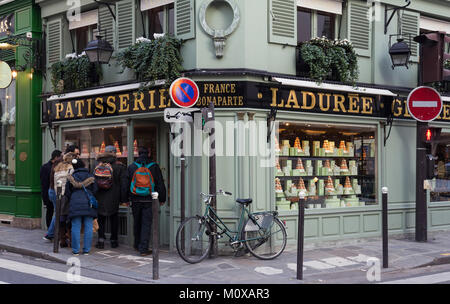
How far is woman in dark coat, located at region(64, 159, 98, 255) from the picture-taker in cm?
985

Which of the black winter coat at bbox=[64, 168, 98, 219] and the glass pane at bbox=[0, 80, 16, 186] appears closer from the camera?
the black winter coat at bbox=[64, 168, 98, 219]

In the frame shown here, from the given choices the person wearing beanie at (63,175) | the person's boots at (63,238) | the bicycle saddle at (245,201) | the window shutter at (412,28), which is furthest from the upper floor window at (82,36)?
the window shutter at (412,28)

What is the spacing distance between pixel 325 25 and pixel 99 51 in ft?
15.4

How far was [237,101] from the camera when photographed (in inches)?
389

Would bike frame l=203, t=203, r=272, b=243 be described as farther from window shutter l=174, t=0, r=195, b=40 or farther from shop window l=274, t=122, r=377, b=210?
window shutter l=174, t=0, r=195, b=40

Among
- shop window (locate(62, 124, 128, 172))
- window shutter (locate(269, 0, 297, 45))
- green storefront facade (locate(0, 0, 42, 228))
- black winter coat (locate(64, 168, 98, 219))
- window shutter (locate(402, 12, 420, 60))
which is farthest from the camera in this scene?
green storefront facade (locate(0, 0, 42, 228))

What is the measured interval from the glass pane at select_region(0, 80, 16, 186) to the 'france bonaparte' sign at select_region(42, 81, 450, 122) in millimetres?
1820

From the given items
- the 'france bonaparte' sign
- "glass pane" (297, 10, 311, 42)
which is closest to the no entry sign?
the 'france bonaparte' sign

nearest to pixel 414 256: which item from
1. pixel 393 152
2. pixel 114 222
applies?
pixel 393 152

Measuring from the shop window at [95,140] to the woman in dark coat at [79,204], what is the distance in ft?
5.22

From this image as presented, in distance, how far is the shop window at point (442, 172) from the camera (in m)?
13.2

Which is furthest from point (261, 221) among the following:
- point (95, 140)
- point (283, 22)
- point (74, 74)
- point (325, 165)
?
point (74, 74)

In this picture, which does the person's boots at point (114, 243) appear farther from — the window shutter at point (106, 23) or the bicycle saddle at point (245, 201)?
the window shutter at point (106, 23)
